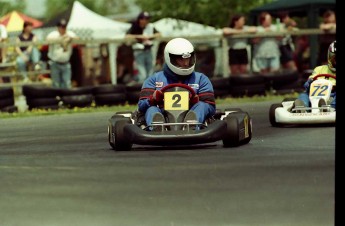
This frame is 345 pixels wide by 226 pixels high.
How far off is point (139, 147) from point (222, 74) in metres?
8.43

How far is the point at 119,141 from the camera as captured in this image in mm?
8883

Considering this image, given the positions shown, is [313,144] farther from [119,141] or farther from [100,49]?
[100,49]

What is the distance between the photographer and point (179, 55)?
30.9 ft

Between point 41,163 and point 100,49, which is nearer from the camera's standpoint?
point 41,163

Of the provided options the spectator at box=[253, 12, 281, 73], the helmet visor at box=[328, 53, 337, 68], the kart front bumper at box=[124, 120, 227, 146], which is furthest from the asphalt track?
the spectator at box=[253, 12, 281, 73]

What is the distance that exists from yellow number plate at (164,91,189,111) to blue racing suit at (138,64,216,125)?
8 centimetres

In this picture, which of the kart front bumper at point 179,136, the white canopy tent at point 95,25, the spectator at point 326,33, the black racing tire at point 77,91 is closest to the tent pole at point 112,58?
the black racing tire at point 77,91

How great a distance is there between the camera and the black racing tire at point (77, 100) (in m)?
15.5

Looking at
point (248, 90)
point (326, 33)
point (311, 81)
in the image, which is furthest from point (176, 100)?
point (326, 33)

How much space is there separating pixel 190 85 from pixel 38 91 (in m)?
6.26

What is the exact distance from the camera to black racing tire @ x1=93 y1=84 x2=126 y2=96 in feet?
51.4

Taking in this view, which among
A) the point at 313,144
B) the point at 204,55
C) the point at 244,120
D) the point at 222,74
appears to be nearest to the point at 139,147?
the point at 244,120

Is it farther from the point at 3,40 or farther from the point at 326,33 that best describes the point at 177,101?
the point at 326,33

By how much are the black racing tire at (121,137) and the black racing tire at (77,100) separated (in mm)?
6668
